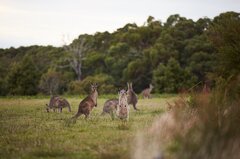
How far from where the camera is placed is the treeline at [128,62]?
4838 cm

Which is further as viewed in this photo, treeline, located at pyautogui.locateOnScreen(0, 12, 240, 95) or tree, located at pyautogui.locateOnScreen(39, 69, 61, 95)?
tree, located at pyautogui.locateOnScreen(39, 69, 61, 95)

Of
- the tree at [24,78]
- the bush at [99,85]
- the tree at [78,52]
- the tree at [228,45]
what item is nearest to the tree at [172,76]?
the bush at [99,85]

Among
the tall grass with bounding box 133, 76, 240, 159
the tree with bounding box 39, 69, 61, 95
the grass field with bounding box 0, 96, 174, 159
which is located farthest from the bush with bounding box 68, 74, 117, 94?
the tall grass with bounding box 133, 76, 240, 159

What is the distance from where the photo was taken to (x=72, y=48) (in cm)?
6481

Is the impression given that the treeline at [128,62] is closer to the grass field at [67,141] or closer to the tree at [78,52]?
the tree at [78,52]

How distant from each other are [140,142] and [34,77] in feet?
161

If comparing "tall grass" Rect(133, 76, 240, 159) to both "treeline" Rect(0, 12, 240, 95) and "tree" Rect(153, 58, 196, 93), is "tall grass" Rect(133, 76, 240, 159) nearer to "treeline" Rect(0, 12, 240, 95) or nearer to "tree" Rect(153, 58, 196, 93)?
"treeline" Rect(0, 12, 240, 95)

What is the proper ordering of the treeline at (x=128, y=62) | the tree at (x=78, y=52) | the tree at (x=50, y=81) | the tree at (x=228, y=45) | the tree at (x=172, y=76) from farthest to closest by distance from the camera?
1. the tree at (x=78, y=52)
2. the tree at (x=50, y=81)
3. the treeline at (x=128, y=62)
4. the tree at (x=172, y=76)
5. the tree at (x=228, y=45)

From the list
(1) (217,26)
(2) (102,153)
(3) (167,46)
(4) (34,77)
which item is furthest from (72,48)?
(2) (102,153)

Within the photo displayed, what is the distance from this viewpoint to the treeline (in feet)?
159

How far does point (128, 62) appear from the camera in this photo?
2170 inches

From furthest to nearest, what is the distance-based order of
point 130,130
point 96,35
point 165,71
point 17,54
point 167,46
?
point 17,54 < point 96,35 < point 167,46 < point 165,71 < point 130,130

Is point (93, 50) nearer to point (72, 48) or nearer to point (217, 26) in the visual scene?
point (72, 48)

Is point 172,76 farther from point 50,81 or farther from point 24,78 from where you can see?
point 24,78
